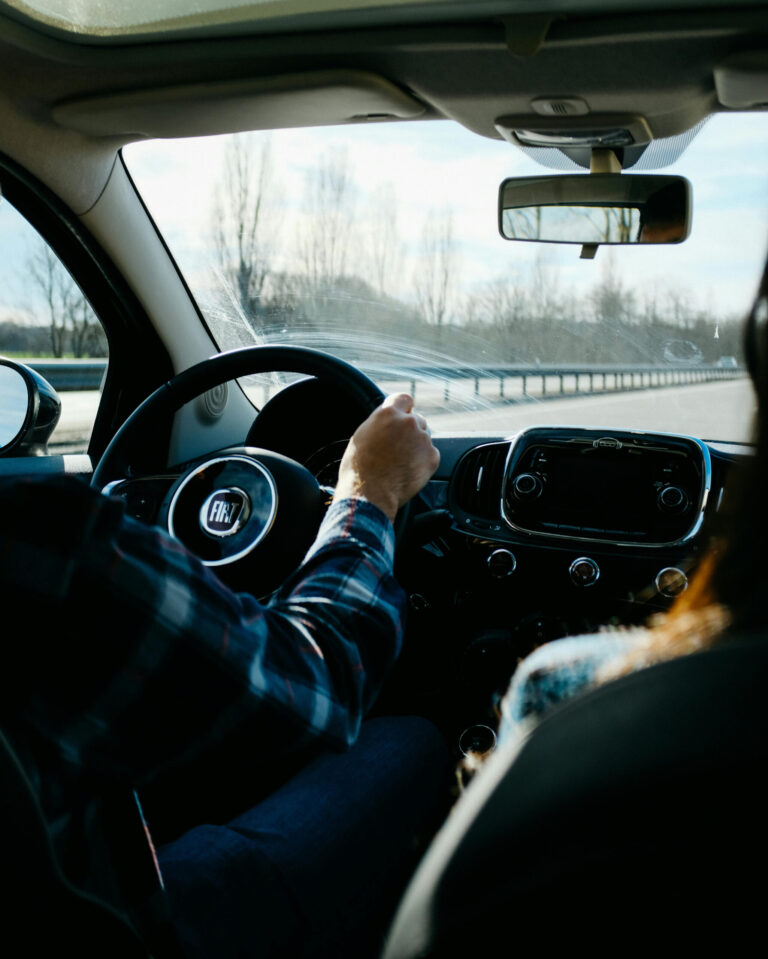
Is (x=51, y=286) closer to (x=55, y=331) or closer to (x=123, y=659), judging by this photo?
(x=55, y=331)

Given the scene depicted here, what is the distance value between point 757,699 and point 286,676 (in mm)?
680

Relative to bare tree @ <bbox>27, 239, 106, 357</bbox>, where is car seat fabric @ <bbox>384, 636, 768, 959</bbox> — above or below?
below

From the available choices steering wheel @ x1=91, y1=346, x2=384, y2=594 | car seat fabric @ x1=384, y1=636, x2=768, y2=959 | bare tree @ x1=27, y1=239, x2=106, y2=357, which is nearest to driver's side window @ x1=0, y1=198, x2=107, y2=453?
bare tree @ x1=27, y1=239, x2=106, y2=357

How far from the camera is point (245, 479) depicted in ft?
7.35

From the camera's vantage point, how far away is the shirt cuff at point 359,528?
151cm

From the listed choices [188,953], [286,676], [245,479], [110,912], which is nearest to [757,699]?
[286,676]

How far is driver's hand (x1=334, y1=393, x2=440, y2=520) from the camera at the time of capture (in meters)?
1.66

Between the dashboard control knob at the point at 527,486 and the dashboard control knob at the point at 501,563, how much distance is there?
0.58 feet

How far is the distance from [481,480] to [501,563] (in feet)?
0.92

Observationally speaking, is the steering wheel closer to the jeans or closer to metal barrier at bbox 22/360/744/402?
the jeans

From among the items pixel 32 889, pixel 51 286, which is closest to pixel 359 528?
pixel 32 889

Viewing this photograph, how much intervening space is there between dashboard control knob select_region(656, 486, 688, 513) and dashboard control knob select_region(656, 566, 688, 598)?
0.17 metres

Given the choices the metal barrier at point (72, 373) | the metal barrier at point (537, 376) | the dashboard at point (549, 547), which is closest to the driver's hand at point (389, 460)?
the dashboard at point (549, 547)

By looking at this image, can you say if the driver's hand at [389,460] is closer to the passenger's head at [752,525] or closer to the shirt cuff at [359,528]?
the shirt cuff at [359,528]
